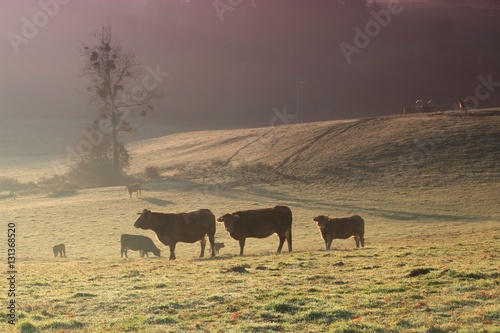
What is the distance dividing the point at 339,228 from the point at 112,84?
4700cm

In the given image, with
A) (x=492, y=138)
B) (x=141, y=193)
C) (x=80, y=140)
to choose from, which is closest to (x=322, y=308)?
(x=141, y=193)

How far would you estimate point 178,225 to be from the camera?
27125 mm

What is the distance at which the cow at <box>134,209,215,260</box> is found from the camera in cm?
2711

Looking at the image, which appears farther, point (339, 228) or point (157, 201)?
point (157, 201)

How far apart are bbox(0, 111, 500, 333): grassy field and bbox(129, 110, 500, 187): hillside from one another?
26cm

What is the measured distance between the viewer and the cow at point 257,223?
27.2m

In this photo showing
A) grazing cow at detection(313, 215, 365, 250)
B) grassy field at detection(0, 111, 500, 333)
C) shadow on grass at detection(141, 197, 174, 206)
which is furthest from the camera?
shadow on grass at detection(141, 197, 174, 206)

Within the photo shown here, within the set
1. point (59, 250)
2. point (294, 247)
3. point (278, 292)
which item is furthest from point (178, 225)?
point (278, 292)

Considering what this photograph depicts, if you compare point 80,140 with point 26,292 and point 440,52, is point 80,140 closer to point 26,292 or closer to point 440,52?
point 26,292

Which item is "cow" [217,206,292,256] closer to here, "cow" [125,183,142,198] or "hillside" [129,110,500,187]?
"cow" [125,183,142,198]

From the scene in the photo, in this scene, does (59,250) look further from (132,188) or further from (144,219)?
(132,188)

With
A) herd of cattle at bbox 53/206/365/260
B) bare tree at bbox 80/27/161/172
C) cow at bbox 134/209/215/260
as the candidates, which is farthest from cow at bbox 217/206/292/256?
bare tree at bbox 80/27/161/172

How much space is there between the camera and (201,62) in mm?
139750

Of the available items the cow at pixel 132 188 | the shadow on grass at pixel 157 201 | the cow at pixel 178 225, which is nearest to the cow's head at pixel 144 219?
the cow at pixel 178 225
